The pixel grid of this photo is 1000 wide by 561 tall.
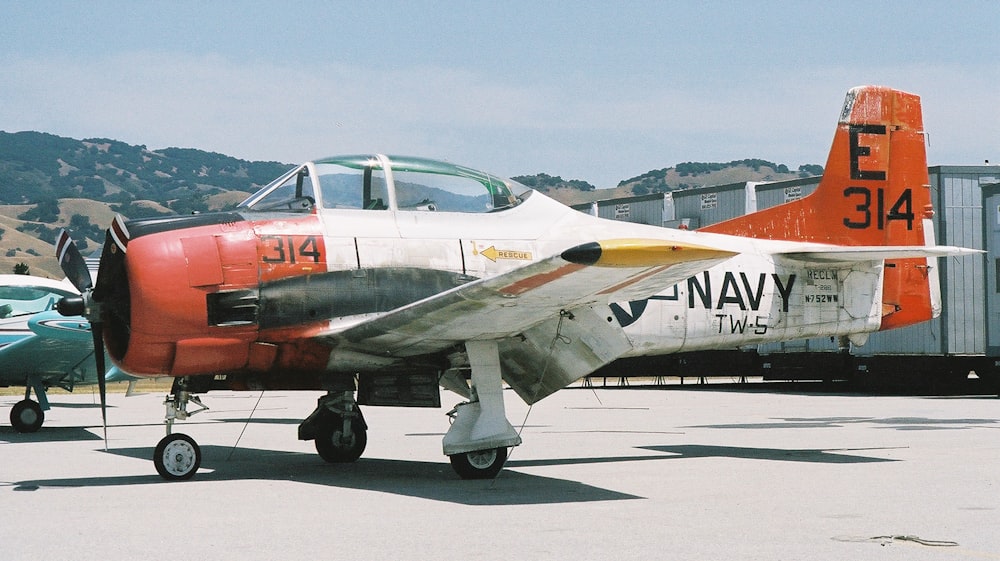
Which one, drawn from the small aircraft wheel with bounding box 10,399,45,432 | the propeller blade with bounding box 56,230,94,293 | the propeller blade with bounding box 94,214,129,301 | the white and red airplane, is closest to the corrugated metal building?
the white and red airplane

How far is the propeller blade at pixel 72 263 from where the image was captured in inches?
395

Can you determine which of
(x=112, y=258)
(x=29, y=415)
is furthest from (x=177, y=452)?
(x=29, y=415)

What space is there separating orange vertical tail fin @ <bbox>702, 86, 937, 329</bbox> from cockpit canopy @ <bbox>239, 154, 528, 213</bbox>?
393 centimetres

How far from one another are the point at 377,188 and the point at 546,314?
7.01 ft

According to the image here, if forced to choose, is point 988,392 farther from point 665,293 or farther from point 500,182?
point 500,182

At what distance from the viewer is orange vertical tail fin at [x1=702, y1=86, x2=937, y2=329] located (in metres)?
12.9

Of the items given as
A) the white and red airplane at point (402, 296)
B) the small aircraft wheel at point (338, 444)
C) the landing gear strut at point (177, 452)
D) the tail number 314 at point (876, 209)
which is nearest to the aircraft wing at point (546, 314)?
the white and red airplane at point (402, 296)

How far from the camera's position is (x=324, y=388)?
1018 cm

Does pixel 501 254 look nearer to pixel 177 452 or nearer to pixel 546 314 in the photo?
pixel 546 314

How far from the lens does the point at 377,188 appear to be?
9961 mm

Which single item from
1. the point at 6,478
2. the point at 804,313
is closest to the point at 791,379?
the point at 804,313

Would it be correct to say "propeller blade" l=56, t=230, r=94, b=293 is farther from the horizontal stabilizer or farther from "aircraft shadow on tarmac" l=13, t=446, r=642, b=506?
the horizontal stabilizer

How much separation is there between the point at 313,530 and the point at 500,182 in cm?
468

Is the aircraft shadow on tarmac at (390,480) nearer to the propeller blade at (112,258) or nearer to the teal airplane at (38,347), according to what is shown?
the propeller blade at (112,258)
